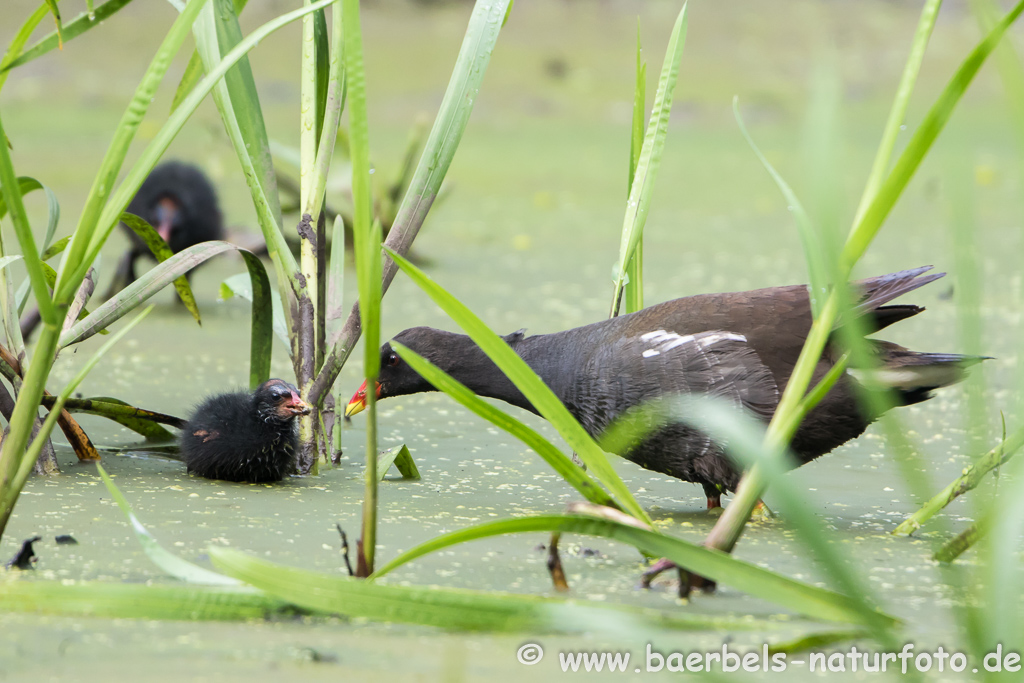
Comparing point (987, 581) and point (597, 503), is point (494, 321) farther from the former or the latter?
point (987, 581)

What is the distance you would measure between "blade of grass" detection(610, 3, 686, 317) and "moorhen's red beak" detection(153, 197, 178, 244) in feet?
6.55

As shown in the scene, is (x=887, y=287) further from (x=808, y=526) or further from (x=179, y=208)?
(x=179, y=208)

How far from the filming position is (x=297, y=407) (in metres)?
1.83

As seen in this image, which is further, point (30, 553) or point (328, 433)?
point (328, 433)

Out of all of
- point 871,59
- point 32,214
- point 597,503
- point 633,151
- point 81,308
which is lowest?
point 597,503

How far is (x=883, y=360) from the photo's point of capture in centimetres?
175

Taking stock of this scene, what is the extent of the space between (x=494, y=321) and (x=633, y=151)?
1.19 metres

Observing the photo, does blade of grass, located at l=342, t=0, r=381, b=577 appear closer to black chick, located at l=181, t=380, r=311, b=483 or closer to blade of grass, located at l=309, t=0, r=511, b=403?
blade of grass, located at l=309, t=0, r=511, b=403

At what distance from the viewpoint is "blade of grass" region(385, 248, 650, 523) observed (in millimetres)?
1207

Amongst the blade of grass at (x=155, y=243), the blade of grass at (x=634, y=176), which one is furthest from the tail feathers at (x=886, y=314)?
the blade of grass at (x=155, y=243)

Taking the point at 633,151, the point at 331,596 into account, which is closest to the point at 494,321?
the point at 633,151

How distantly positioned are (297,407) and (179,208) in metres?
1.97

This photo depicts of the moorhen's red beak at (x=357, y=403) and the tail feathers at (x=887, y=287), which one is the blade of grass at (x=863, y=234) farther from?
the moorhen's red beak at (x=357, y=403)

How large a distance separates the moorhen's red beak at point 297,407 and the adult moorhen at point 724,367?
41cm
